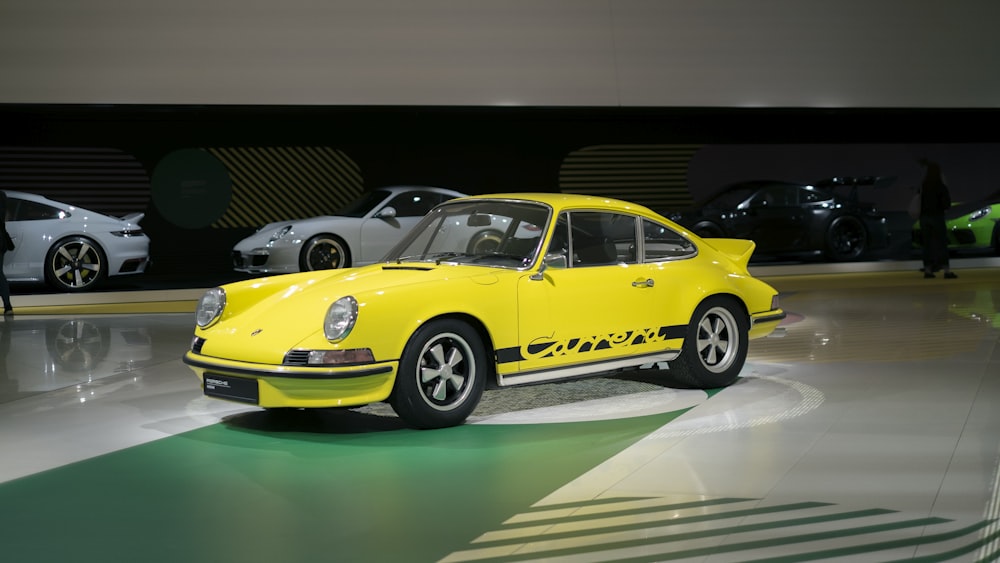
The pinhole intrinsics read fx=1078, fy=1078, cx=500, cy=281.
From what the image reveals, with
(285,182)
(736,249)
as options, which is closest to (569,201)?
(736,249)

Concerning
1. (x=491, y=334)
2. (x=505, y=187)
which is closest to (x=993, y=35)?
(x=505, y=187)

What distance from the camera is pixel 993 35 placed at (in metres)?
16.0

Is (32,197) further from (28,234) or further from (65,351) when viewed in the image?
(65,351)

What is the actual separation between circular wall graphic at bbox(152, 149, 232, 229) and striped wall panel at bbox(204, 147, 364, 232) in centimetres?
11

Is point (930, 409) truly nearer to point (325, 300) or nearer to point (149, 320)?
point (325, 300)

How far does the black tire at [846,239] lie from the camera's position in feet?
54.5

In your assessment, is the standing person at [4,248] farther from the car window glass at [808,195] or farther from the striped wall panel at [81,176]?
the car window glass at [808,195]

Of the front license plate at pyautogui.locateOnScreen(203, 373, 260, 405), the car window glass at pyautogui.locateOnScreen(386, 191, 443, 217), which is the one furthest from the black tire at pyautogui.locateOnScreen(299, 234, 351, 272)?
the front license plate at pyautogui.locateOnScreen(203, 373, 260, 405)

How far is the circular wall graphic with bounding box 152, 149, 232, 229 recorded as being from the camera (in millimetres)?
14016

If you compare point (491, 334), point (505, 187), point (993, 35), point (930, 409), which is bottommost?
point (930, 409)

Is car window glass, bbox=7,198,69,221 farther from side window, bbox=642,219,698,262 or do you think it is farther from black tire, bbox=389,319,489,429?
black tire, bbox=389,319,489,429

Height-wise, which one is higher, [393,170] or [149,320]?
[393,170]

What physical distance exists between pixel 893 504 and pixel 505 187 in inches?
442

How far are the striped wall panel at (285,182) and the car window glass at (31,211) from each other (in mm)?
2023
